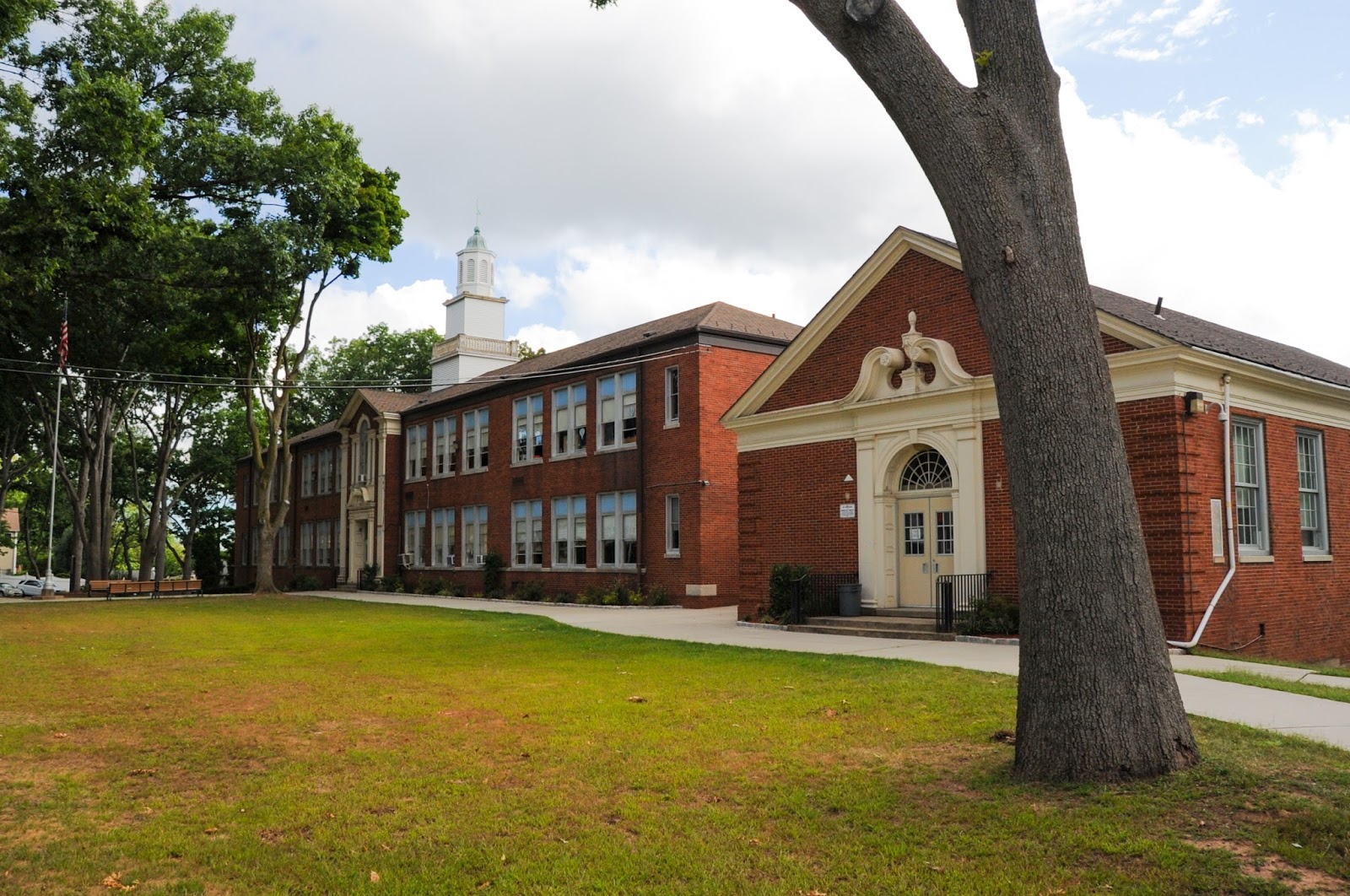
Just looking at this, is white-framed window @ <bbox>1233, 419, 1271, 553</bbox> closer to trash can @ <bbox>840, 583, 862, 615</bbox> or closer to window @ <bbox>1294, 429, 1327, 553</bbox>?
window @ <bbox>1294, 429, 1327, 553</bbox>

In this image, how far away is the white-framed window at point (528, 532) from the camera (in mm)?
32281

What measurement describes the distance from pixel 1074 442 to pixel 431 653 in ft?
34.0

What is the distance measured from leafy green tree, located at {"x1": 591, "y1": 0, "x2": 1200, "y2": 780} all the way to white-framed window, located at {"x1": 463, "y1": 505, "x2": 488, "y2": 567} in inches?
1168

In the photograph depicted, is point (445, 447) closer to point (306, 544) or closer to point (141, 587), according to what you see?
point (141, 587)

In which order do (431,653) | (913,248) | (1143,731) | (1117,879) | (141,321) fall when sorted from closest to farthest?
(1117,879) < (1143,731) < (431,653) < (913,248) < (141,321)

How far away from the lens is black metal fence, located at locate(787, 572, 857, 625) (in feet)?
61.9

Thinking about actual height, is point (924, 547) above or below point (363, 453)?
below

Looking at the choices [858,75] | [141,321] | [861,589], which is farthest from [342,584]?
[858,75]

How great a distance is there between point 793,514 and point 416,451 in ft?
76.0

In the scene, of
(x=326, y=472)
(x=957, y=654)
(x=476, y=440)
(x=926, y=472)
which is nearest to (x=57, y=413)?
(x=476, y=440)

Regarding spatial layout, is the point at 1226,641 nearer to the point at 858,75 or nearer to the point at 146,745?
the point at 858,75

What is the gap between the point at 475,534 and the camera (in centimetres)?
3569

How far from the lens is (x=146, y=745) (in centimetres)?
790

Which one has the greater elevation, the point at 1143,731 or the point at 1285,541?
the point at 1285,541
